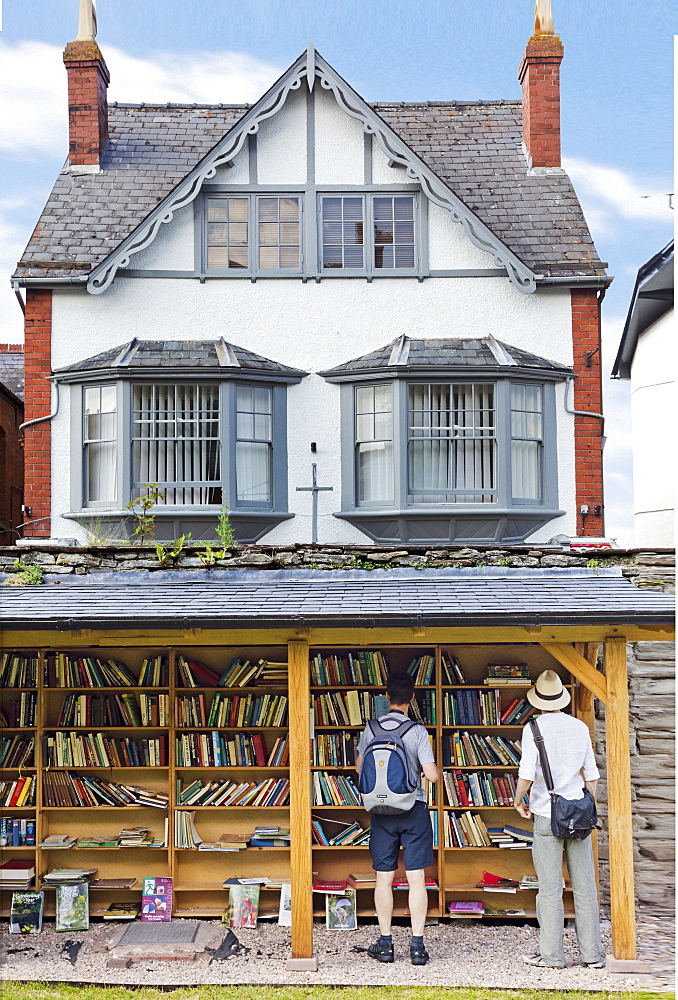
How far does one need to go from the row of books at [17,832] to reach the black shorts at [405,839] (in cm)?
298

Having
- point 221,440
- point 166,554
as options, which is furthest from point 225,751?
point 221,440

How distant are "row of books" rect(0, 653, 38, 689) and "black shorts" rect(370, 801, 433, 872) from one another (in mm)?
3188

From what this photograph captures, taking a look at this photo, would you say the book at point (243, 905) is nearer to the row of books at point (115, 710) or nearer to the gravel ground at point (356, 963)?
the gravel ground at point (356, 963)

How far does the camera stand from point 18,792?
803 cm

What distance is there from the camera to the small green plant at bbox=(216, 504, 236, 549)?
10.2 metres

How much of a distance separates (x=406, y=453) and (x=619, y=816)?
526 cm

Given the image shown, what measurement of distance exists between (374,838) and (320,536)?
474 cm

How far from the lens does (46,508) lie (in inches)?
452

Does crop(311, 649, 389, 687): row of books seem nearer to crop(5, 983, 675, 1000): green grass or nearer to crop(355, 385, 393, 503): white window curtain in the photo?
crop(5, 983, 675, 1000): green grass

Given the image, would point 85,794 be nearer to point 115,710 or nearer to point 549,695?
point 115,710

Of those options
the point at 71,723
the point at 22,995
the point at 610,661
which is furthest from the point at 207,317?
the point at 22,995

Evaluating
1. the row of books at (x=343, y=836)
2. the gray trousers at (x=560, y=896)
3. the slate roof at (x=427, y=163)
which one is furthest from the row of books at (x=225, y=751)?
the slate roof at (x=427, y=163)

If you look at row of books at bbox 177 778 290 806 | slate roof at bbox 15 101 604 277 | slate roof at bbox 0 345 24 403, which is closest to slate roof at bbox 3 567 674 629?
row of books at bbox 177 778 290 806

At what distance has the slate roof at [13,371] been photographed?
17109 millimetres
